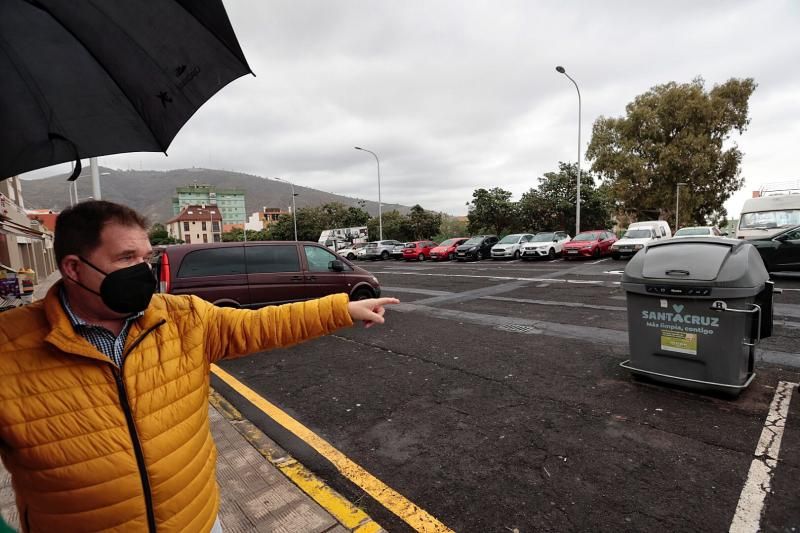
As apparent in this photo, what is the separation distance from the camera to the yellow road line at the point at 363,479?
2.49 metres

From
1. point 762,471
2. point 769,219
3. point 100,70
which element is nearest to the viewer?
point 100,70

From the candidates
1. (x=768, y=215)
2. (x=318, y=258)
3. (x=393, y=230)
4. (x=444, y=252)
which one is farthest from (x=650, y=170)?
(x=318, y=258)

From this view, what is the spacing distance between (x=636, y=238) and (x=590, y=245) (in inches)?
77.9

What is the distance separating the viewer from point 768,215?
1352 cm

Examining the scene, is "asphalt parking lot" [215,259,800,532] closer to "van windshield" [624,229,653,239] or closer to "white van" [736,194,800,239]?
"white van" [736,194,800,239]

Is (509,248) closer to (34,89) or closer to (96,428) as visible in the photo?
(34,89)

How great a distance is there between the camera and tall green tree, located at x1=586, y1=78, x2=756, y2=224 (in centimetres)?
3141

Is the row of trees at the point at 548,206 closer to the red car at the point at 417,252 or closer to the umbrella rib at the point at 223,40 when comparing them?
the red car at the point at 417,252

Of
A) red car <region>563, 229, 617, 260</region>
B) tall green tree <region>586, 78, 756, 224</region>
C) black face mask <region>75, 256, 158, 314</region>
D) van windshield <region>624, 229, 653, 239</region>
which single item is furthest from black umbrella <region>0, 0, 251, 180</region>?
tall green tree <region>586, 78, 756, 224</region>

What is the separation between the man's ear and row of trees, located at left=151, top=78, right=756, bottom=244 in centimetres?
3488

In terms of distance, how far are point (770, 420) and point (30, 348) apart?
496 centimetres

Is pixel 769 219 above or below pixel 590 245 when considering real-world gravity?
above

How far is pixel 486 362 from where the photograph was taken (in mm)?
5414

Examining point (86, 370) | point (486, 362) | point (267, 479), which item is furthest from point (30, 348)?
point (486, 362)
